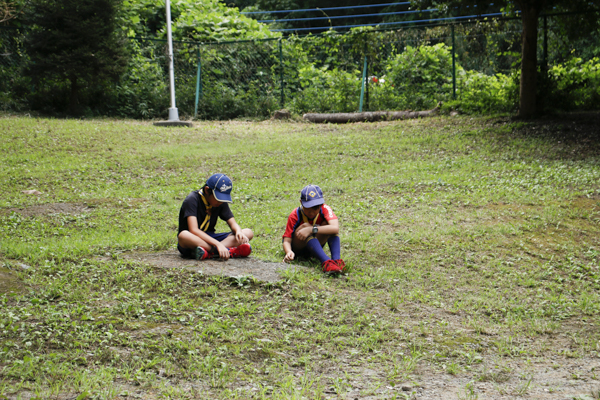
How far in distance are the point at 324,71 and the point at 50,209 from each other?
1257 cm

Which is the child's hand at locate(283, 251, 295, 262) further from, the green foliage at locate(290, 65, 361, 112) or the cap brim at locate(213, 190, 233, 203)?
the green foliage at locate(290, 65, 361, 112)

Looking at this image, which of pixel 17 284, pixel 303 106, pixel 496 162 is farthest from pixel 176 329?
pixel 303 106

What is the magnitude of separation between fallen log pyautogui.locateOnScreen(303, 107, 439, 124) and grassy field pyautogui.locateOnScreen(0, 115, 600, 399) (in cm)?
451

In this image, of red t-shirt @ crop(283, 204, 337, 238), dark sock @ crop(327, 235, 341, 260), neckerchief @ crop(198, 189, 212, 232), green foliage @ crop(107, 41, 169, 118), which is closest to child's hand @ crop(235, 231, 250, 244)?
neckerchief @ crop(198, 189, 212, 232)

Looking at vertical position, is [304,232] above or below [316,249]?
above

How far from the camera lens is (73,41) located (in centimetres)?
1448

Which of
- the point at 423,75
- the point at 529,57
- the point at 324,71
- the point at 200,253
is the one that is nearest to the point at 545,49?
the point at 529,57

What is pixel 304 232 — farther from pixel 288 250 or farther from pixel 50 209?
pixel 50 209

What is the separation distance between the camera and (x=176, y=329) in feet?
13.0

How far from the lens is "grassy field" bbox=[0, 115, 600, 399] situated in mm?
3418

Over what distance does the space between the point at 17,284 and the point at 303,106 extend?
544 inches

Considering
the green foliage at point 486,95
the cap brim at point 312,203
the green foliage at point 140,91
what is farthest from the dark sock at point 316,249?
the green foliage at point 140,91

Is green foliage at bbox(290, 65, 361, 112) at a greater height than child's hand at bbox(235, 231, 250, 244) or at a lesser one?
greater

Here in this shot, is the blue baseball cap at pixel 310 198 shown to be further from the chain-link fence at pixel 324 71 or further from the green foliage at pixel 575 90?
the chain-link fence at pixel 324 71
